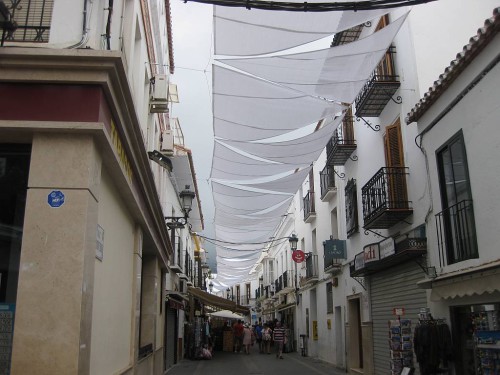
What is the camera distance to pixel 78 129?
4.71 m

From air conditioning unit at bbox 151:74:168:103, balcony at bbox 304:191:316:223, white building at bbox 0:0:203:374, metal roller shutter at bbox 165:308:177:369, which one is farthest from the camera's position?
balcony at bbox 304:191:316:223

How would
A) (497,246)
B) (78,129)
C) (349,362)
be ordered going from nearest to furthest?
1. (78,129)
2. (497,246)
3. (349,362)

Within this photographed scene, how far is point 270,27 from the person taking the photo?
7746 millimetres

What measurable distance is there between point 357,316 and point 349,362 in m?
1.37

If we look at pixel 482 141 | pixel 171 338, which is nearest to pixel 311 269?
pixel 171 338

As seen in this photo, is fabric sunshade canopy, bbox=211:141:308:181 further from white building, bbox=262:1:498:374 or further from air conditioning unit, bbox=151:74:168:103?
white building, bbox=262:1:498:374

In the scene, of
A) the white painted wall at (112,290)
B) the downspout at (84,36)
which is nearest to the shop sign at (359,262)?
the white painted wall at (112,290)

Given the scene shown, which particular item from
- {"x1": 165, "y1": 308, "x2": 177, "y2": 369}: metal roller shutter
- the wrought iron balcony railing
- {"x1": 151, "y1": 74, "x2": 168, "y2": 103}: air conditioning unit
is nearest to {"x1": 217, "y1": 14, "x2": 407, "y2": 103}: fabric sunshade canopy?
{"x1": 151, "y1": 74, "x2": 168, "y2": 103}: air conditioning unit

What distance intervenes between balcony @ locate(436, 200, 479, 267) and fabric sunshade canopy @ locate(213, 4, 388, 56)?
343cm

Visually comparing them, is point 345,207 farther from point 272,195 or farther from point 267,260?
point 267,260

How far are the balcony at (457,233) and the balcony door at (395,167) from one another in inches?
61.4

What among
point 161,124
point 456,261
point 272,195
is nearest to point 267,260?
point 272,195

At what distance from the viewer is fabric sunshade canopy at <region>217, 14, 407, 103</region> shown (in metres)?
8.55

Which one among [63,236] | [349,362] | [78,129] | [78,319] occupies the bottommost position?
[349,362]
